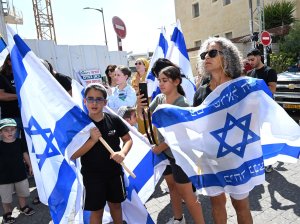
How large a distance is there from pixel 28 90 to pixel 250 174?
6.97 ft

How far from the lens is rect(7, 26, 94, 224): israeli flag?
109 inches

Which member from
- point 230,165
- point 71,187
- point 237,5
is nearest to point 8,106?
point 71,187

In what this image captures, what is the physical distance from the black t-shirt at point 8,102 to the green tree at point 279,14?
74.6 ft

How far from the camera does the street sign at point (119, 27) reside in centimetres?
→ 1277

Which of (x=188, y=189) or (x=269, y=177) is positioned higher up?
(x=188, y=189)

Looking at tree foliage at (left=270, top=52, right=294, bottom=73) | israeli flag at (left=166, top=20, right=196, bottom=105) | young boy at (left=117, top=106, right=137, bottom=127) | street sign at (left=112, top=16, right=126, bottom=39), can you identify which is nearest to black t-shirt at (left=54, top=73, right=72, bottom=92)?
young boy at (left=117, top=106, right=137, bottom=127)

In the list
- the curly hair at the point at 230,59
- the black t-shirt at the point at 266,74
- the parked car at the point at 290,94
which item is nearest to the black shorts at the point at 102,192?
the curly hair at the point at 230,59

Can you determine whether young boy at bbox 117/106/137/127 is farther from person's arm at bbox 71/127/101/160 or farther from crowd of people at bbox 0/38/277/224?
person's arm at bbox 71/127/101/160

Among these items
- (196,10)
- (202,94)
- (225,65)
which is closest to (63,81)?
(202,94)

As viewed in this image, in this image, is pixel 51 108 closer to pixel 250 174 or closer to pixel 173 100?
pixel 173 100

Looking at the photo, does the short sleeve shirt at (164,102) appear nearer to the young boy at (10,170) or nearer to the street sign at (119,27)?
the young boy at (10,170)

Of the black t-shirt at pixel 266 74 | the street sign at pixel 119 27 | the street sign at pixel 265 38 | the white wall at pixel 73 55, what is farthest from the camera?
the street sign at pixel 119 27

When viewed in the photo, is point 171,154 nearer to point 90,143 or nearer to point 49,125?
point 90,143

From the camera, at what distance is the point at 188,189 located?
2846mm
